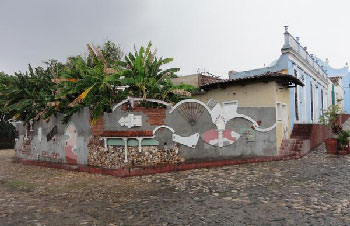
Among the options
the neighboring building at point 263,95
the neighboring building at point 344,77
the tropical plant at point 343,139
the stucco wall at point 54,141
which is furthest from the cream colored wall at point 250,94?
the neighboring building at point 344,77

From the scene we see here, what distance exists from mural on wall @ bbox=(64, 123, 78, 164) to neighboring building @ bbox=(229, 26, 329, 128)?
38.3ft

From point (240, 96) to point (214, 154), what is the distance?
4.67 metres

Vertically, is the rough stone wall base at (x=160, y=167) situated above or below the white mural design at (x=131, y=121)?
below

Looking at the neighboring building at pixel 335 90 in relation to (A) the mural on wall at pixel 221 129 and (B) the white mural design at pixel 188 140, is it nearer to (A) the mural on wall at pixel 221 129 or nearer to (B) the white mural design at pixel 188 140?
(A) the mural on wall at pixel 221 129

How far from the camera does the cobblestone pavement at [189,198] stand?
200 inches

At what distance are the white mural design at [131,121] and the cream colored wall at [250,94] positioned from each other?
660 centimetres

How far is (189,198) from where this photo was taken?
6.44 m

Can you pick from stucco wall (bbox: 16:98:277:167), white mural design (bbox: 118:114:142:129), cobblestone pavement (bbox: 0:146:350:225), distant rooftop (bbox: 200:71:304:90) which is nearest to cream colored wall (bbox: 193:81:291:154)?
distant rooftop (bbox: 200:71:304:90)

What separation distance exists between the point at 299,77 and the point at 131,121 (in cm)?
1301

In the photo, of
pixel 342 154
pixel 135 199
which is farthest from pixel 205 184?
pixel 342 154

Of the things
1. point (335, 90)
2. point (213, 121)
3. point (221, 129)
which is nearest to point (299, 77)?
point (221, 129)

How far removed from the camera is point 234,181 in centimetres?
814

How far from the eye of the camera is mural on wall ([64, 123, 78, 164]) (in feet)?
39.7

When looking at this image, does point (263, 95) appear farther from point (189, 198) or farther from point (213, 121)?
point (189, 198)
